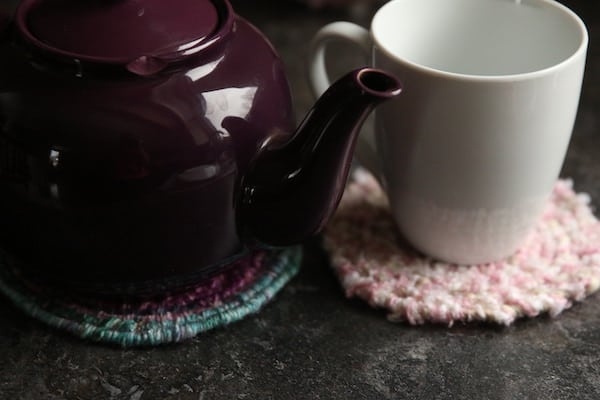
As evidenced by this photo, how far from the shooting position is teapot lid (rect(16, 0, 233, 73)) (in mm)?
556

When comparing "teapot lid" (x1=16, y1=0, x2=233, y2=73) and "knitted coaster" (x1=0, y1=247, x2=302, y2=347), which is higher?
"teapot lid" (x1=16, y1=0, x2=233, y2=73)

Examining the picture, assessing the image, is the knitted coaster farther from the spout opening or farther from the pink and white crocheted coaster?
the spout opening

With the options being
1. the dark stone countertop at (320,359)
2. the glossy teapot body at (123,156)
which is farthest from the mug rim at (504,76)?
the dark stone countertop at (320,359)

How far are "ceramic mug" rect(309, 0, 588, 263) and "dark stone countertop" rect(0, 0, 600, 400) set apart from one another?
0.09 m

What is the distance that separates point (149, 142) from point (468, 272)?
0.32 meters

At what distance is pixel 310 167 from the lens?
1.90 ft

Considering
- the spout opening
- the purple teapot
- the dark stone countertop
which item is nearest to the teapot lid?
the purple teapot

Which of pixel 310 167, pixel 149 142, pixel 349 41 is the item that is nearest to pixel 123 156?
pixel 149 142

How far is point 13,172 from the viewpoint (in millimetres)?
569

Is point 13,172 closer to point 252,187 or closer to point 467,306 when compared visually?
point 252,187

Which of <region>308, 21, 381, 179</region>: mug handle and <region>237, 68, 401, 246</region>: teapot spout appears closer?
<region>237, 68, 401, 246</region>: teapot spout

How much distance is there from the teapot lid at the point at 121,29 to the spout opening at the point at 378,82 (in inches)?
4.6

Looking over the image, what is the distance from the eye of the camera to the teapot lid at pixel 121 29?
0.56 meters

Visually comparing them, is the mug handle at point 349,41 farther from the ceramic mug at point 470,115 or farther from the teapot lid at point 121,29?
the teapot lid at point 121,29
